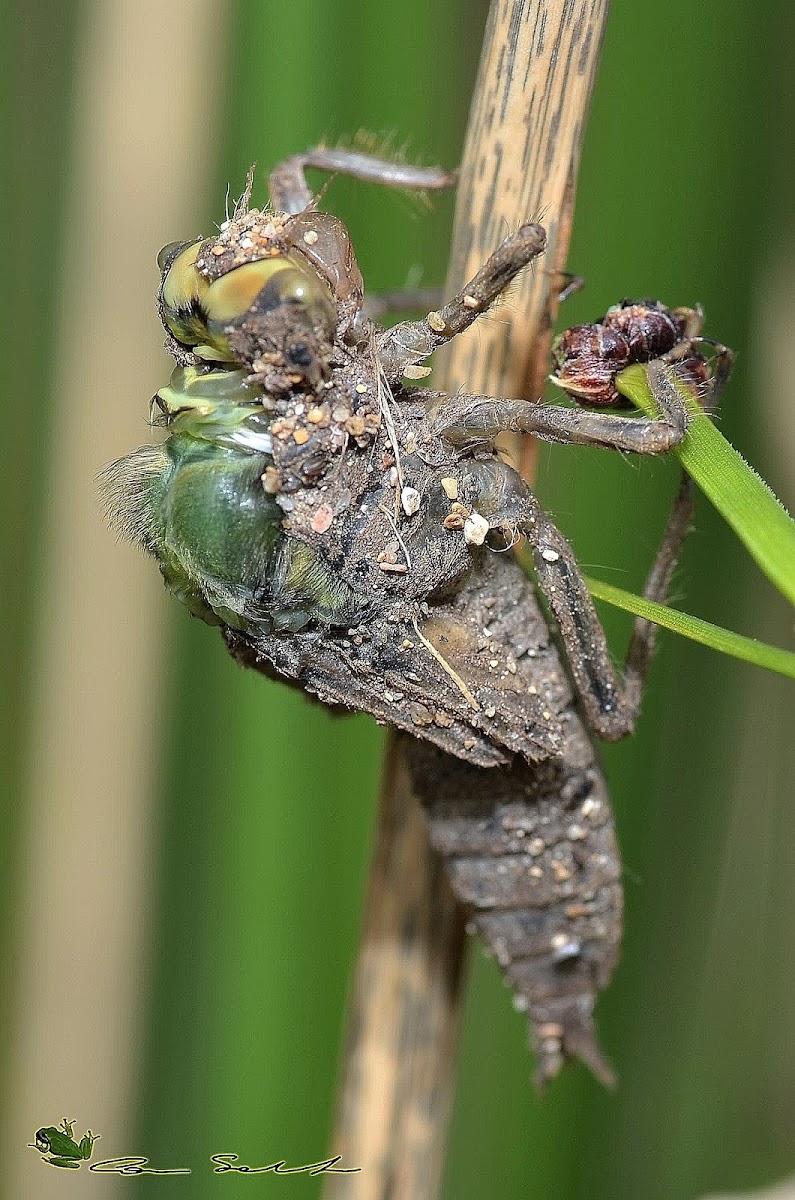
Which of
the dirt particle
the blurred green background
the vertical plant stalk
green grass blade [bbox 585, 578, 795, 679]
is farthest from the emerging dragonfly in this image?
the blurred green background

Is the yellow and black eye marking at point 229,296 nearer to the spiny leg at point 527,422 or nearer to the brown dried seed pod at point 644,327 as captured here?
the spiny leg at point 527,422

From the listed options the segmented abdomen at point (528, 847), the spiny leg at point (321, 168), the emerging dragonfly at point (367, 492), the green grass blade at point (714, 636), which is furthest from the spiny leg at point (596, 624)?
the spiny leg at point (321, 168)

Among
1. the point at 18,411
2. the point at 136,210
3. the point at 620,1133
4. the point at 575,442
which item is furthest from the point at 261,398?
the point at 620,1133

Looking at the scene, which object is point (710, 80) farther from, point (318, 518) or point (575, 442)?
point (318, 518)

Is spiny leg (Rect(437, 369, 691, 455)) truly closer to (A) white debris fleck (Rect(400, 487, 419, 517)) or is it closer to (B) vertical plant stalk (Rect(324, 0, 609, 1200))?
(A) white debris fleck (Rect(400, 487, 419, 517))

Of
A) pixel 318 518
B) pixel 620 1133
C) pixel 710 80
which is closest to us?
pixel 318 518

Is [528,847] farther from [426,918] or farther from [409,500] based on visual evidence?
[409,500]
